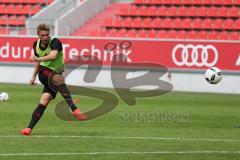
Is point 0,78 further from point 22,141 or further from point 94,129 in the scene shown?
point 22,141

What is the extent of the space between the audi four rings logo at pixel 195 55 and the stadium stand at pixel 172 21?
4.03 meters

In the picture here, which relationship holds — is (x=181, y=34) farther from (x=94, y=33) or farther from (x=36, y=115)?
(x=36, y=115)

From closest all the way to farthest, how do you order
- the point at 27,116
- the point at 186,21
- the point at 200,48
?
the point at 27,116 < the point at 200,48 < the point at 186,21

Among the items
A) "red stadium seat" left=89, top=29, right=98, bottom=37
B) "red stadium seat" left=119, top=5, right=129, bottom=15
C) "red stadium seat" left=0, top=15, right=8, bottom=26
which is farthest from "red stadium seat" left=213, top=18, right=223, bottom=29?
"red stadium seat" left=0, top=15, right=8, bottom=26

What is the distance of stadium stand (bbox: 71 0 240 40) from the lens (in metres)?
32.1

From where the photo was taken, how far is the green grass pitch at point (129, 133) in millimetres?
10953

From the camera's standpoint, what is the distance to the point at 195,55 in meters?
27.3

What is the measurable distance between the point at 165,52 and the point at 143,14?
6756 mm

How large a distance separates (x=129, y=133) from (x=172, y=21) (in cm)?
1992

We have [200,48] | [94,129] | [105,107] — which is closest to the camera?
[94,129]

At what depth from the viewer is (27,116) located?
16516 mm

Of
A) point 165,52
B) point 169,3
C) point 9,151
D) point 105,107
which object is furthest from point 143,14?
point 9,151

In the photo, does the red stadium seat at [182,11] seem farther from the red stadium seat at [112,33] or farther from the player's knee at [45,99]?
the player's knee at [45,99]

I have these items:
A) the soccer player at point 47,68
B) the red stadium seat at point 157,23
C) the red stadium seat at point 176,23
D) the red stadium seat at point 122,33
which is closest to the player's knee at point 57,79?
the soccer player at point 47,68
